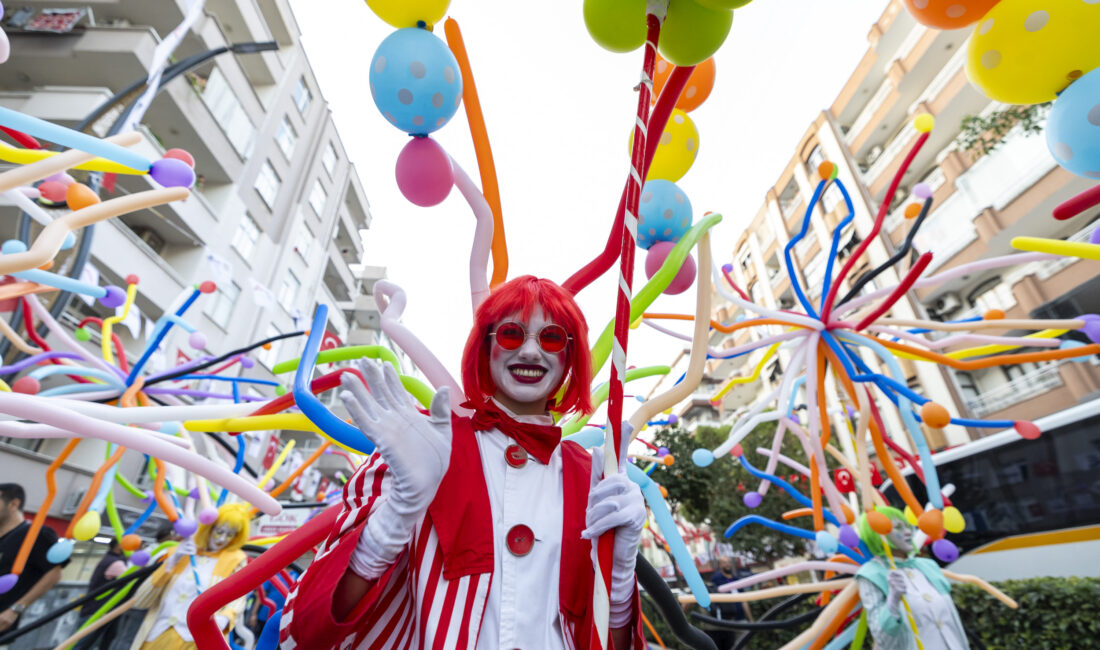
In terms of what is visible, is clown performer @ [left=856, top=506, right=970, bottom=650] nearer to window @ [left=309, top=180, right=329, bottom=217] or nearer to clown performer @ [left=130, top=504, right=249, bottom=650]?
clown performer @ [left=130, top=504, right=249, bottom=650]

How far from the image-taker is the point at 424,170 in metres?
1.88

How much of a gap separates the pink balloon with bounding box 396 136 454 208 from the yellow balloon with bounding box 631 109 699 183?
3.63 feet

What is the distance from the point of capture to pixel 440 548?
1.19m

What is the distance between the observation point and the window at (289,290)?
53.1 ft

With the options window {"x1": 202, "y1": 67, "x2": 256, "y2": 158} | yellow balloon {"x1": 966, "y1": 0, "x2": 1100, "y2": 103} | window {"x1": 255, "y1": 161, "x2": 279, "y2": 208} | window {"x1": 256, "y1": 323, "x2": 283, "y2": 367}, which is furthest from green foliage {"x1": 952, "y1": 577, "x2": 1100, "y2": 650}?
window {"x1": 255, "y1": 161, "x2": 279, "y2": 208}

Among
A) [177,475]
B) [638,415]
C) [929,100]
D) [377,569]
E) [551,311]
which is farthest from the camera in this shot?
[929,100]

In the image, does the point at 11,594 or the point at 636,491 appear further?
the point at 11,594

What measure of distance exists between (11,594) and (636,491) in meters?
4.75

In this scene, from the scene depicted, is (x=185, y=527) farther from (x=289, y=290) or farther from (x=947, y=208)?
(x=947, y=208)

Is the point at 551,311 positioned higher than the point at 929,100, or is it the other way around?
the point at 929,100

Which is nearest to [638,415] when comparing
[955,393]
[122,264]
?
[122,264]

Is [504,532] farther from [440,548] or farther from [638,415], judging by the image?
[638,415]

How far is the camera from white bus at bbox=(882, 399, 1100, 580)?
19.6ft

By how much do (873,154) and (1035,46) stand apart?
20.5 metres
